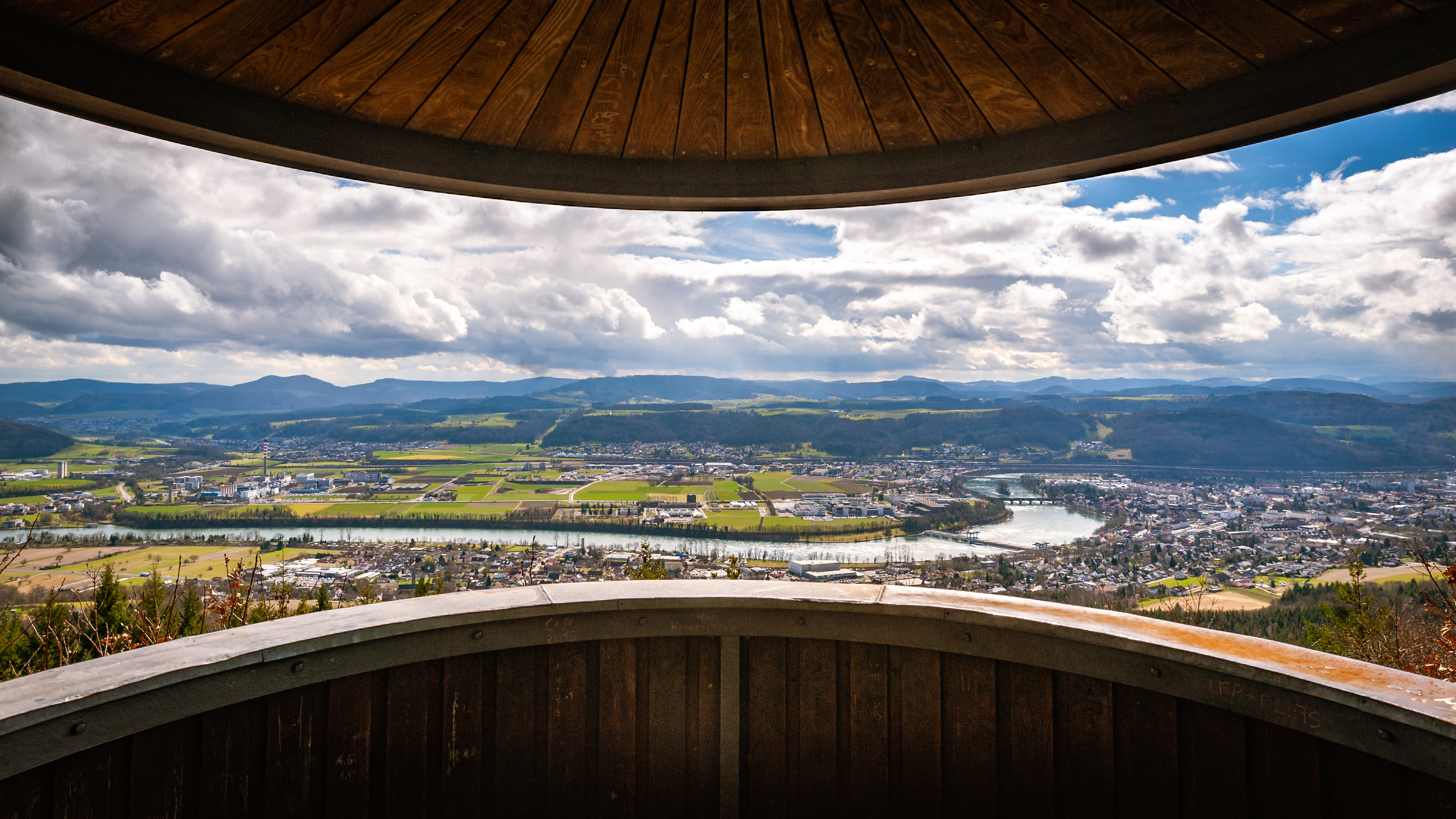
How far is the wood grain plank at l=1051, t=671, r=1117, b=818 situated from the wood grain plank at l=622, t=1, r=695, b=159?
1.97 metres

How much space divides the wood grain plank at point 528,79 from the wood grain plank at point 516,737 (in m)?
1.62

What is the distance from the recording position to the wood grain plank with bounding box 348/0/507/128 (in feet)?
5.16

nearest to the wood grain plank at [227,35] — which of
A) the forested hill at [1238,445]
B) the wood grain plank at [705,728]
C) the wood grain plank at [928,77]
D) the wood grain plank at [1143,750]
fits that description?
the wood grain plank at [928,77]

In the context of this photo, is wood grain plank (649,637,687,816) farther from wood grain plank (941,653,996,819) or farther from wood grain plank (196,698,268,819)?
wood grain plank (196,698,268,819)

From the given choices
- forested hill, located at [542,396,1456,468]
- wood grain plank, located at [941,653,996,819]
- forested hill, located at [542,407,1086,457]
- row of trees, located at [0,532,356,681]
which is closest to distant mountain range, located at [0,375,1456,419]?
forested hill, located at [542,396,1456,468]

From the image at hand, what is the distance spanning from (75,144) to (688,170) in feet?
56.8

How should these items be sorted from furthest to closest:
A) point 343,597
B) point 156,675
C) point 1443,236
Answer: point 1443,236 < point 343,597 < point 156,675

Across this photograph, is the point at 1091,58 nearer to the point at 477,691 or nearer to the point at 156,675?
the point at 477,691

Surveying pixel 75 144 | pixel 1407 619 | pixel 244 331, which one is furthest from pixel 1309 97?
pixel 244 331

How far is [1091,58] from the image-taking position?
170 centimetres

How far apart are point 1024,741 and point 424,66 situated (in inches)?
97.1

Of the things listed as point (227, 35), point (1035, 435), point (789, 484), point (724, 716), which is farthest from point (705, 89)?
point (1035, 435)

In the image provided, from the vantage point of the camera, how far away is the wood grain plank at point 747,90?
1630 mm

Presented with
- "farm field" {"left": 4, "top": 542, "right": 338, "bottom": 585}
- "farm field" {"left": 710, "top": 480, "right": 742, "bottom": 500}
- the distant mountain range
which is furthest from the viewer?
the distant mountain range
